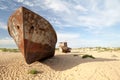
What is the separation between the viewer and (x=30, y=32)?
13.6 metres

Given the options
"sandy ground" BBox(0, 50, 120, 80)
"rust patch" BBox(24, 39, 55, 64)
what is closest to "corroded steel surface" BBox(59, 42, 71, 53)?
"rust patch" BBox(24, 39, 55, 64)

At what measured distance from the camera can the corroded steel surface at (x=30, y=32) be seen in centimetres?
1330

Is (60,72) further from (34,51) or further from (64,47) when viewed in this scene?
(64,47)

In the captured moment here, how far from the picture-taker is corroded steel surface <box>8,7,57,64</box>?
1330 cm

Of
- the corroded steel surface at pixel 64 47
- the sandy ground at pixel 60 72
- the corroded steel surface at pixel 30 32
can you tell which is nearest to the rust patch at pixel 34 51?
the corroded steel surface at pixel 30 32

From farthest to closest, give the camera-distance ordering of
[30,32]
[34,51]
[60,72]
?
1. [34,51]
2. [30,32]
3. [60,72]

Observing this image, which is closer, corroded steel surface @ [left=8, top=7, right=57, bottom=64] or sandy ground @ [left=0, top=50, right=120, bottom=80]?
sandy ground @ [left=0, top=50, right=120, bottom=80]

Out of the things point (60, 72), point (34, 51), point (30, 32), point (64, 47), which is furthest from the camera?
point (64, 47)

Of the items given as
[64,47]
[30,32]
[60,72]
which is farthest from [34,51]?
[64,47]

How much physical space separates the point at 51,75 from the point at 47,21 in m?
5.18

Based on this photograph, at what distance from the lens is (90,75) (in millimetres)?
12297

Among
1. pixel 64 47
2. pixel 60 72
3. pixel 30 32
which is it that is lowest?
pixel 60 72

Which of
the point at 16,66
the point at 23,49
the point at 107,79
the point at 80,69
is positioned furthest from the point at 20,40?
the point at 107,79

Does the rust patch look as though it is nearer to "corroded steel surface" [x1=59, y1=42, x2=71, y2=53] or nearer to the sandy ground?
the sandy ground
